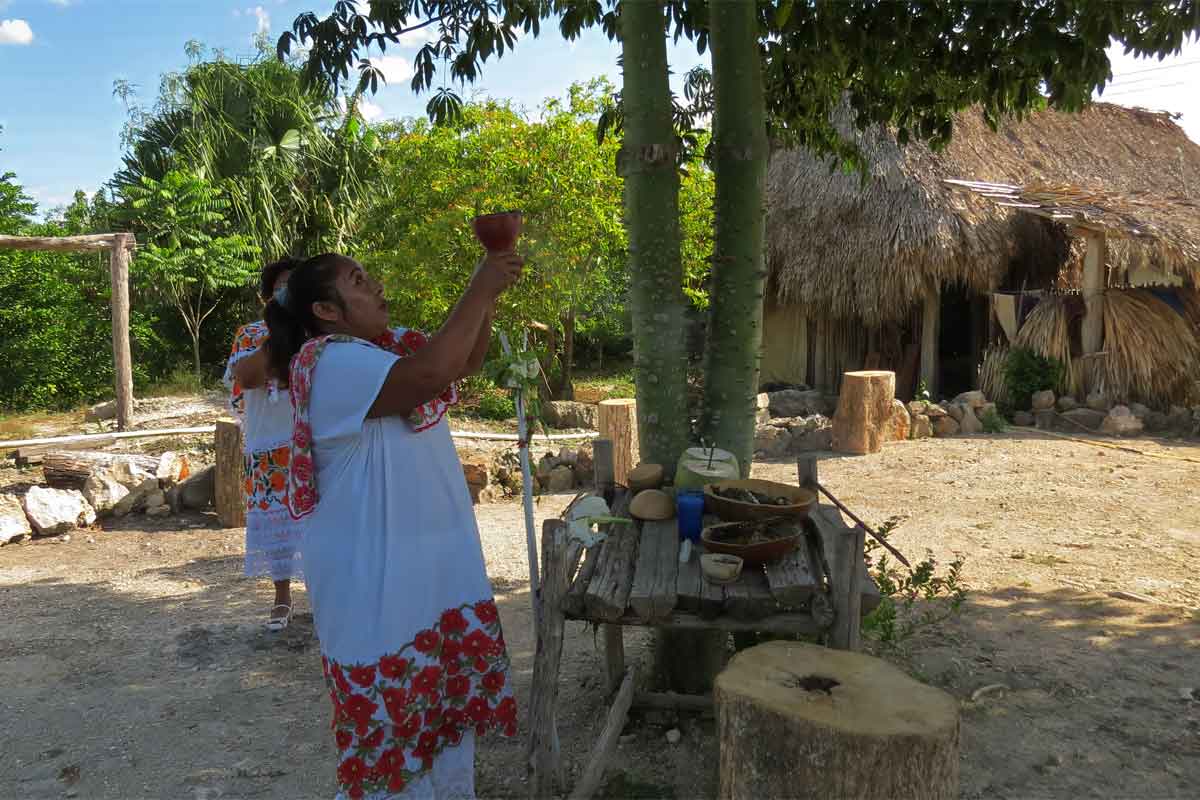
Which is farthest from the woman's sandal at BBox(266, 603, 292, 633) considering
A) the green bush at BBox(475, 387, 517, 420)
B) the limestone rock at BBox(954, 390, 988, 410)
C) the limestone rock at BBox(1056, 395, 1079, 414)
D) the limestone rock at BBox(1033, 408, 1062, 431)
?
the limestone rock at BBox(1056, 395, 1079, 414)

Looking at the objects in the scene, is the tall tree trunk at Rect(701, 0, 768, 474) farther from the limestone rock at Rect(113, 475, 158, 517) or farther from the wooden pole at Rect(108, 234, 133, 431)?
the wooden pole at Rect(108, 234, 133, 431)

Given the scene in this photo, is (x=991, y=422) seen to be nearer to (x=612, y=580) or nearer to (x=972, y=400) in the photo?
(x=972, y=400)

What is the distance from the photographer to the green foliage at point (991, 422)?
875 centimetres

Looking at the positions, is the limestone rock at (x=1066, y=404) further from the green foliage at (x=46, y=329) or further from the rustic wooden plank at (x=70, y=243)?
the green foliage at (x=46, y=329)

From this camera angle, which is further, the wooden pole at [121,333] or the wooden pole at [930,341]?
the wooden pole at [930,341]

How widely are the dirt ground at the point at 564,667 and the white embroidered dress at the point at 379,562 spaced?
30.0 inches

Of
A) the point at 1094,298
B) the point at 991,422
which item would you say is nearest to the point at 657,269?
the point at 991,422

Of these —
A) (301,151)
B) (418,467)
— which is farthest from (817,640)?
(301,151)

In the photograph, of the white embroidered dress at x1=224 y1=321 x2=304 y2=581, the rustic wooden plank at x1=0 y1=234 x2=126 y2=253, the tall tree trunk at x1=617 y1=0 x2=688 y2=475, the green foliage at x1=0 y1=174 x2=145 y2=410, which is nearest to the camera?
the tall tree trunk at x1=617 y1=0 x2=688 y2=475

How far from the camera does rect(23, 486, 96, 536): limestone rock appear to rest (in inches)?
217

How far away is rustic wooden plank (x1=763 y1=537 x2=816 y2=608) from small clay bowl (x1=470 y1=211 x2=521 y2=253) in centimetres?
106

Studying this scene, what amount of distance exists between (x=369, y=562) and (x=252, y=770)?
135 cm

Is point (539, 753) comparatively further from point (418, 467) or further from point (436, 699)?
point (418, 467)

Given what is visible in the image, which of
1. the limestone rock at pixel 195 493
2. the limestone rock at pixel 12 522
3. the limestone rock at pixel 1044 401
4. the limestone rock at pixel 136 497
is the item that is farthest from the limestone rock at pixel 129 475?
the limestone rock at pixel 1044 401
